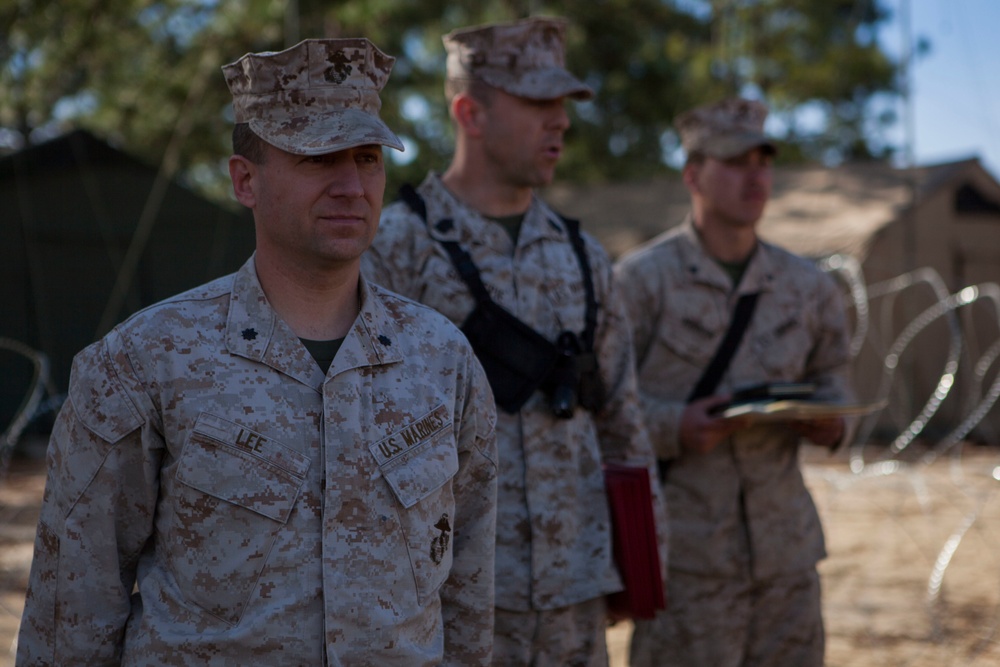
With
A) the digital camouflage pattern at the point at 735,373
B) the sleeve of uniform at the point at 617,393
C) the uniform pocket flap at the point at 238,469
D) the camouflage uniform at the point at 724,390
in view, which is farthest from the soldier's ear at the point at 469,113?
the uniform pocket flap at the point at 238,469

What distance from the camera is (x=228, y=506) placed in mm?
1870

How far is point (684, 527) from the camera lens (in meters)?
3.65

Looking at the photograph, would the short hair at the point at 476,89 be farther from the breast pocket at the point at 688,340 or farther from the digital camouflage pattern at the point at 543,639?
the digital camouflage pattern at the point at 543,639

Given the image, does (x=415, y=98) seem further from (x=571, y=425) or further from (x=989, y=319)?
(x=571, y=425)

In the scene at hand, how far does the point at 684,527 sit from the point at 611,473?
0.83 metres

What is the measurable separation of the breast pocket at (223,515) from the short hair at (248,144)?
1.54 ft

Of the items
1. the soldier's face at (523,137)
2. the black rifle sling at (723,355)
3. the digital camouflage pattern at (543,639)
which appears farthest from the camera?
the black rifle sling at (723,355)

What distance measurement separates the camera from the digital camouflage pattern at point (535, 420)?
277 centimetres

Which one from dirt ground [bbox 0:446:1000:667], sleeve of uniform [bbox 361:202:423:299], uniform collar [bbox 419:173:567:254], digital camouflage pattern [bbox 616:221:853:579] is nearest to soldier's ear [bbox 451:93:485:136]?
uniform collar [bbox 419:173:567:254]

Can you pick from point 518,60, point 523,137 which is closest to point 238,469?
point 523,137

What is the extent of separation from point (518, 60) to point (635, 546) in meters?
1.27

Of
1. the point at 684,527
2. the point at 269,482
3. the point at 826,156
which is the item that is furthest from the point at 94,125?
the point at 269,482

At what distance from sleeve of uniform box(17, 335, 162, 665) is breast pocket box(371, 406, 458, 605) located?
0.39 metres

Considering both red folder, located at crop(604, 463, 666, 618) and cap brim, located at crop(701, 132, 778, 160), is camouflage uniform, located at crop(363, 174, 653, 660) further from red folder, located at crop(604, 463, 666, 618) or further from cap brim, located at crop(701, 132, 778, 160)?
cap brim, located at crop(701, 132, 778, 160)
